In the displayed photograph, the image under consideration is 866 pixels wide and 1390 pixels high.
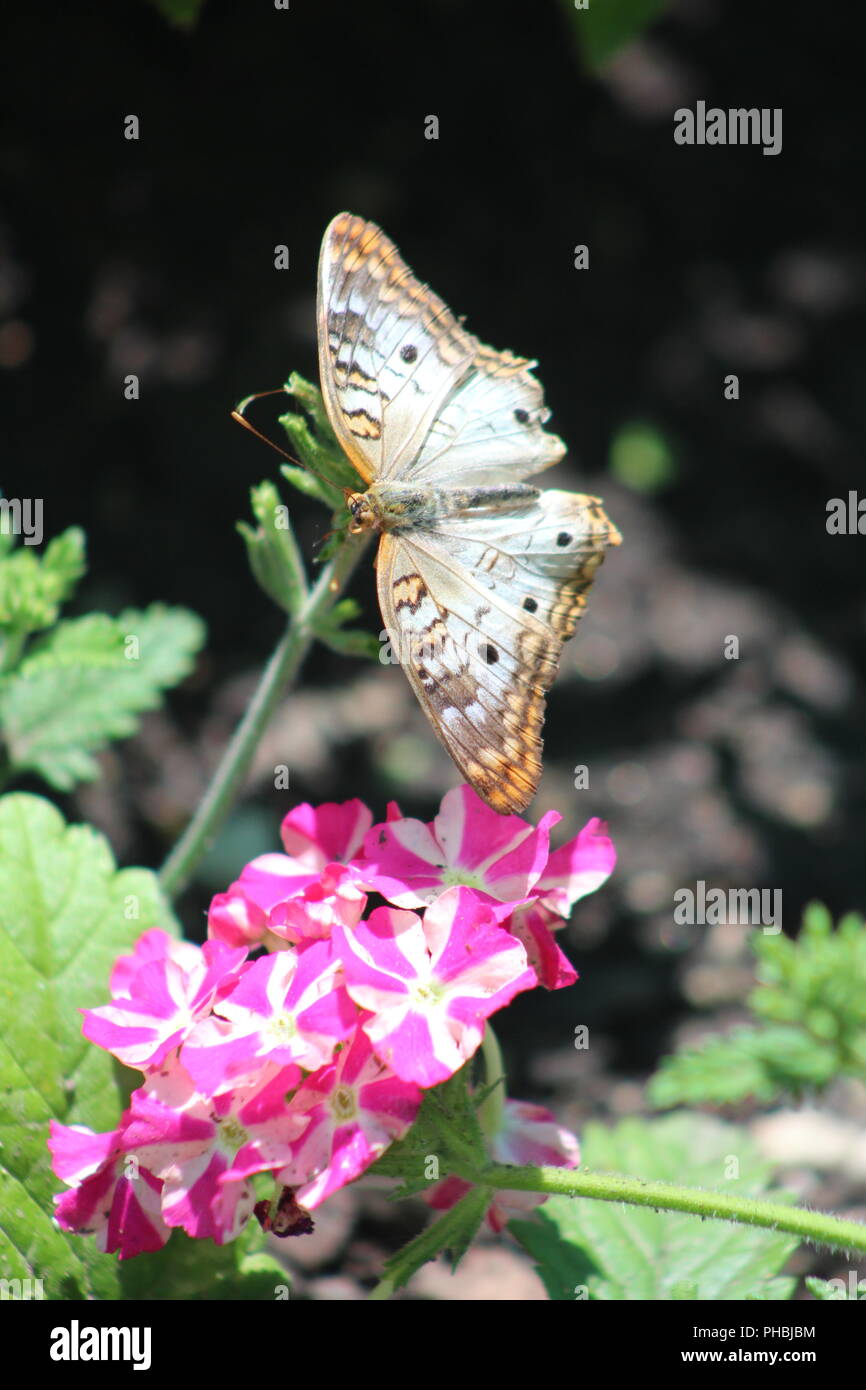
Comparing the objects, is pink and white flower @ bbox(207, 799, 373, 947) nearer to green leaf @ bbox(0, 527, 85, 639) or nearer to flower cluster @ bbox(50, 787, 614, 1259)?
flower cluster @ bbox(50, 787, 614, 1259)

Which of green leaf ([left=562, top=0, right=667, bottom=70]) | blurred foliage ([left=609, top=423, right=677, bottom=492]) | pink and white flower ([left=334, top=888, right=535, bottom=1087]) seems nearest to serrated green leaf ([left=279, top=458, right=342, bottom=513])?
pink and white flower ([left=334, top=888, right=535, bottom=1087])

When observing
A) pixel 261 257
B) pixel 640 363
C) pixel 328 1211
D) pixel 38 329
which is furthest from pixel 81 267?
pixel 328 1211

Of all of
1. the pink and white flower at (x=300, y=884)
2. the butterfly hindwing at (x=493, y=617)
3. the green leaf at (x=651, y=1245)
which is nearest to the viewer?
the pink and white flower at (x=300, y=884)

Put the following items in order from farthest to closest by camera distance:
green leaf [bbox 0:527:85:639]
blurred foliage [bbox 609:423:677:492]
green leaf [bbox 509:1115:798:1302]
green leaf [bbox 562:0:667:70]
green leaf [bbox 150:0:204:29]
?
blurred foliage [bbox 609:423:677:492] → green leaf [bbox 562:0:667:70] → green leaf [bbox 150:0:204:29] → green leaf [bbox 0:527:85:639] → green leaf [bbox 509:1115:798:1302]

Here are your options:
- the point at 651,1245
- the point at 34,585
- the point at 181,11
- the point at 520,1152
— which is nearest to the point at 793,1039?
the point at 651,1245

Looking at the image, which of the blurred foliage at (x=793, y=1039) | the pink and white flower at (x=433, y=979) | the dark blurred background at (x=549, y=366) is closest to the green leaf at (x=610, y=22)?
the dark blurred background at (x=549, y=366)

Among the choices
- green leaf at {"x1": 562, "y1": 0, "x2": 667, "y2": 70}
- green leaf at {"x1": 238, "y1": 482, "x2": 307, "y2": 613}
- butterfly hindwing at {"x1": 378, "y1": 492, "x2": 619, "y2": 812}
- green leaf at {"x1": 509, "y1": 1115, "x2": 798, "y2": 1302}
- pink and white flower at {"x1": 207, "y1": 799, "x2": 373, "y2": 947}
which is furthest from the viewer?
green leaf at {"x1": 562, "y1": 0, "x2": 667, "y2": 70}

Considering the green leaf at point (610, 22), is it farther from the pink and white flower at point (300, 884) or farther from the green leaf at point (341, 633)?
the pink and white flower at point (300, 884)

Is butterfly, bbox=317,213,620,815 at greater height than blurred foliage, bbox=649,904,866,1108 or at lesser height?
greater
